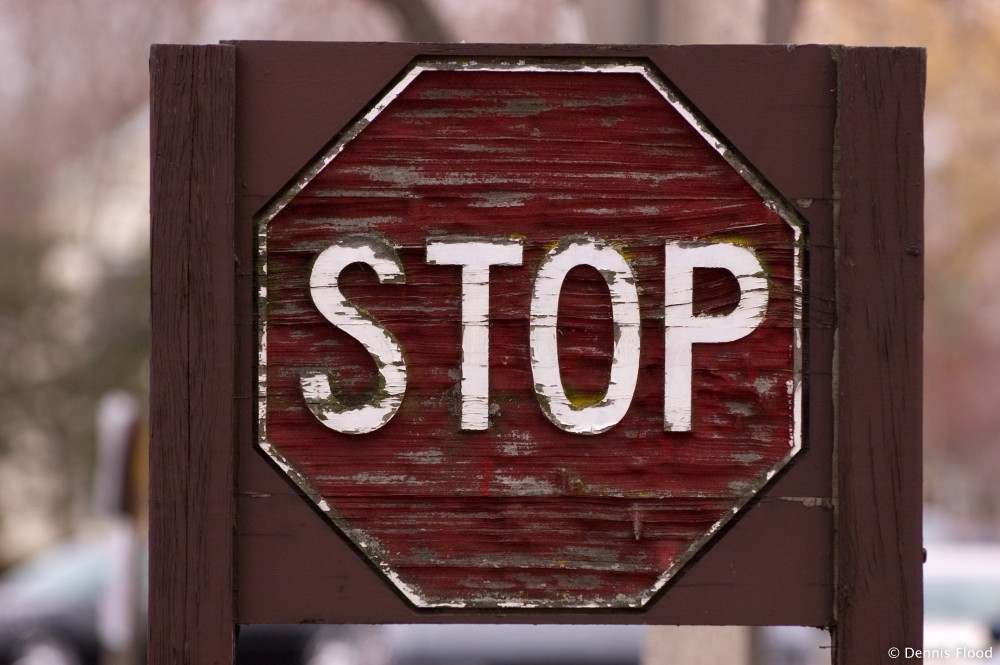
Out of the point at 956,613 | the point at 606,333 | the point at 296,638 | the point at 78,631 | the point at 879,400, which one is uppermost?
the point at 606,333

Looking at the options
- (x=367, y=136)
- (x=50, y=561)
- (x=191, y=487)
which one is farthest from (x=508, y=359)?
(x=50, y=561)

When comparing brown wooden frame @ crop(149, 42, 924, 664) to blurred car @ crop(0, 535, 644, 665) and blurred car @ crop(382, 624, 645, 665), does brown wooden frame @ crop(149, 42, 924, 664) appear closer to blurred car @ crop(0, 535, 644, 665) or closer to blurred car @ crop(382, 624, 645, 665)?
blurred car @ crop(0, 535, 644, 665)

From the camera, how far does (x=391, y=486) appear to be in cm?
176

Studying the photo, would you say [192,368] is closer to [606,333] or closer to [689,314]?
[606,333]

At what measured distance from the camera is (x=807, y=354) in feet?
5.76

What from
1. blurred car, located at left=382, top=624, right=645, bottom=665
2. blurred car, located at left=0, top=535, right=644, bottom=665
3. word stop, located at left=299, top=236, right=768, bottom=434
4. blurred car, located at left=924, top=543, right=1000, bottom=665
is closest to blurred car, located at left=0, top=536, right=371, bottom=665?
blurred car, located at left=0, top=535, right=644, bottom=665

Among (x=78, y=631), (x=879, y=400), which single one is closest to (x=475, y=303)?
(x=879, y=400)

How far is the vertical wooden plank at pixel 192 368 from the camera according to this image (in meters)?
1.73

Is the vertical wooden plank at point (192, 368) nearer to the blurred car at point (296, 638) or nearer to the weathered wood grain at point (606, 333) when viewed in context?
the weathered wood grain at point (606, 333)

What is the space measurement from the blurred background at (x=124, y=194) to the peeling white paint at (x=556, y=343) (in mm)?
1520

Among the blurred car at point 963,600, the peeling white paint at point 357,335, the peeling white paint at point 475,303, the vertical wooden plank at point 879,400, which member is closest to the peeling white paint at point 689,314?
the vertical wooden plank at point 879,400

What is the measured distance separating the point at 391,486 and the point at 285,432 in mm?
180

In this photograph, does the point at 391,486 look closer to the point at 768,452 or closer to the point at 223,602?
the point at 223,602

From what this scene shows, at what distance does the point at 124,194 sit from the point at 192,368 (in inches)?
734
